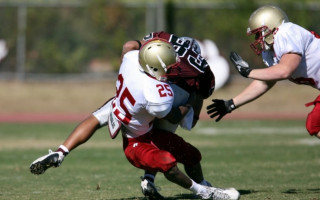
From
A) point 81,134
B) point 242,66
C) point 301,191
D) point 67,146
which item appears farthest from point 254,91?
point 67,146

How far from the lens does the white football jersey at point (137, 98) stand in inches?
224

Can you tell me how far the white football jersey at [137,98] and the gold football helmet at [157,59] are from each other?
66 millimetres

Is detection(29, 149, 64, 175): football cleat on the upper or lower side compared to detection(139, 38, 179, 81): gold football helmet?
lower

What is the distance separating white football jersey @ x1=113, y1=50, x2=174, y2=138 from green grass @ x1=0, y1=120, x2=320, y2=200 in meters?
0.85

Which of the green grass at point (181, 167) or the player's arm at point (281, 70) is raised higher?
the player's arm at point (281, 70)

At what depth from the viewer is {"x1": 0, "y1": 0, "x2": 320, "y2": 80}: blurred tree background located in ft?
64.5

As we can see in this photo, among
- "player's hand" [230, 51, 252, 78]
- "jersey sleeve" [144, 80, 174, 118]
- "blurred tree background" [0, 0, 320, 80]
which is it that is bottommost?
"blurred tree background" [0, 0, 320, 80]

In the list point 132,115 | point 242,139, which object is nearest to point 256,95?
point 132,115

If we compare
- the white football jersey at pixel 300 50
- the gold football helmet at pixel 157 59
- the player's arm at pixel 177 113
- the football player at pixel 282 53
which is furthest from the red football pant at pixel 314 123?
the gold football helmet at pixel 157 59

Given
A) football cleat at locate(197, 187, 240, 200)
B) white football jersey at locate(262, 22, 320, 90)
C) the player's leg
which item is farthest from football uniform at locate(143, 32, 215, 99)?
football cleat at locate(197, 187, 240, 200)

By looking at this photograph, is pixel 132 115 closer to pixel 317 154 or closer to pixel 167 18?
pixel 317 154

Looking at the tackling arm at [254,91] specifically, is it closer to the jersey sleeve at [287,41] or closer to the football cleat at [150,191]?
the jersey sleeve at [287,41]

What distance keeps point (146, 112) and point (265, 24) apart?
1.46 metres

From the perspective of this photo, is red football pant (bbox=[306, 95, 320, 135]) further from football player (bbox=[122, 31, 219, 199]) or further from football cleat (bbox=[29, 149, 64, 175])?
football cleat (bbox=[29, 149, 64, 175])
